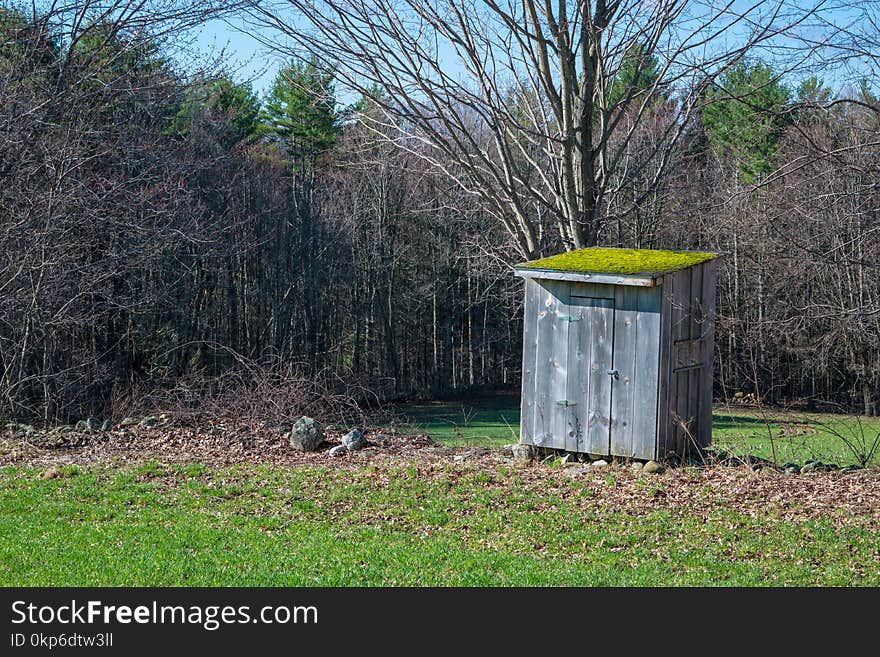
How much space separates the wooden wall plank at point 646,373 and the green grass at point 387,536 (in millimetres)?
1020

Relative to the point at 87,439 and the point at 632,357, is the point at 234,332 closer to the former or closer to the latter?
the point at 87,439

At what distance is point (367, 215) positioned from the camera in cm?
3222

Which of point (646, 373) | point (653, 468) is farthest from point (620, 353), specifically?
point (653, 468)

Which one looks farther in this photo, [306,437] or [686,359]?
[306,437]

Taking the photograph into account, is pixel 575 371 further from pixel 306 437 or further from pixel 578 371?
pixel 306 437

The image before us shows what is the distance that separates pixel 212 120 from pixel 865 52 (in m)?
18.7

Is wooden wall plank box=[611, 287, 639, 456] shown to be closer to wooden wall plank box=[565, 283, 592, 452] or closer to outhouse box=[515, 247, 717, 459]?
outhouse box=[515, 247, 717, 459]

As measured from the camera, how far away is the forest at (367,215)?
13398 mm

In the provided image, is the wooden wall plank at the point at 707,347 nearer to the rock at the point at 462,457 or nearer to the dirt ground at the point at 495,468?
the dirt ground at the point at 495,468

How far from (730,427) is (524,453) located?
14.2 m

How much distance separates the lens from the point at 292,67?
2084 cm

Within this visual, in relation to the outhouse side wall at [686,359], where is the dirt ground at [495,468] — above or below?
below

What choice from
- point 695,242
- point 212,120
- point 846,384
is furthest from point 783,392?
point 212,120

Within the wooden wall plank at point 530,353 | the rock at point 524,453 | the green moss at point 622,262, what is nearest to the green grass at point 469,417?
the rock at point 524,453
